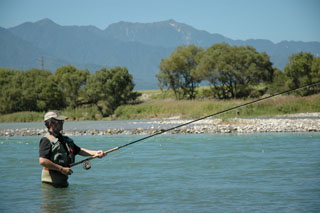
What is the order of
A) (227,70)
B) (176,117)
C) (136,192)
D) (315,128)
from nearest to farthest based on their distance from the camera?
(136,192), (315,128), (176,117), (227,70)

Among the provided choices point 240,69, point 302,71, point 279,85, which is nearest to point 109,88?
point 240,69

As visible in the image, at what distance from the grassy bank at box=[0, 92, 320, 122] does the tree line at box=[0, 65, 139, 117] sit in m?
4.13

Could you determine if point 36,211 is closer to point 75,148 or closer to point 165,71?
point 75,148

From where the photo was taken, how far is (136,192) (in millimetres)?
9430

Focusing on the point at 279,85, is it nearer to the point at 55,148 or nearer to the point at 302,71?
the point at 302,71

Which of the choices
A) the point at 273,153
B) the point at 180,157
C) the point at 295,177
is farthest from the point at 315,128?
the point at 295,177

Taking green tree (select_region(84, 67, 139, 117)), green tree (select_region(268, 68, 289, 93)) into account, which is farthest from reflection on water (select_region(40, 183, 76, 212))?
green tree (select_region(268, 68, 289, 93))

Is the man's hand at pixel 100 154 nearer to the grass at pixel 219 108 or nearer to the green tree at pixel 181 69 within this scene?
the grass at pixel 219 108

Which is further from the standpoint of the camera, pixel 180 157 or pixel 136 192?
pixel 180 157

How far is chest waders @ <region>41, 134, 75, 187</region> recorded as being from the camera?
319 inches

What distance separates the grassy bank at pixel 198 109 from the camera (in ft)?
110

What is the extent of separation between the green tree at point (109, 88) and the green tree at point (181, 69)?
904 cm

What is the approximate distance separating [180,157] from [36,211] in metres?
7.50

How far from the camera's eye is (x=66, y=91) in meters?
71.2
